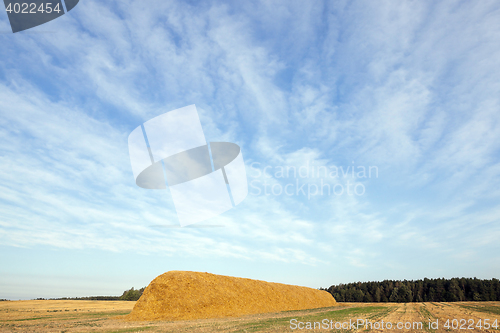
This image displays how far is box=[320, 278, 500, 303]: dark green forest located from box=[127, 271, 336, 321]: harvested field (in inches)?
3333

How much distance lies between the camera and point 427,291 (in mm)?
122375

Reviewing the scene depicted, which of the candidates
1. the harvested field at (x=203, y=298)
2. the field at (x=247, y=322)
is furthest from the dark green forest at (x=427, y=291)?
the field at (x=247, y=322)

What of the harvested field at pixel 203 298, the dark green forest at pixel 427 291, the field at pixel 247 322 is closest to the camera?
the field at pixel 247 322

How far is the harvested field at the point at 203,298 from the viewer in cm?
3638

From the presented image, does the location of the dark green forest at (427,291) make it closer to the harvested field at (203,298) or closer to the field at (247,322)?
the harvested field at (203,298)

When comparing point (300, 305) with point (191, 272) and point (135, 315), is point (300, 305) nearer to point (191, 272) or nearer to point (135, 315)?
point (191, 272)

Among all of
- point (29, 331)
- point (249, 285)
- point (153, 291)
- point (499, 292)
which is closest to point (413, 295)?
point (499, 292)

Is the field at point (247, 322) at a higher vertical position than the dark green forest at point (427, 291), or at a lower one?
higher

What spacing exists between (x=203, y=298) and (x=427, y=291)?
412 ft

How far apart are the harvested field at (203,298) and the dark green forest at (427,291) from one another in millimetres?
84662

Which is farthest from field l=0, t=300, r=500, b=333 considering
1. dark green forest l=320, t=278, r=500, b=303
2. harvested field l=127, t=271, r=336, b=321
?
dark green forest l=320, t=278, r=500, b=303

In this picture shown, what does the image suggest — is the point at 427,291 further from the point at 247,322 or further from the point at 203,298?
the point at 247,322

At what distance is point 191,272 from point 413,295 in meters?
120

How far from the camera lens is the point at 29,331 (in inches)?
763
